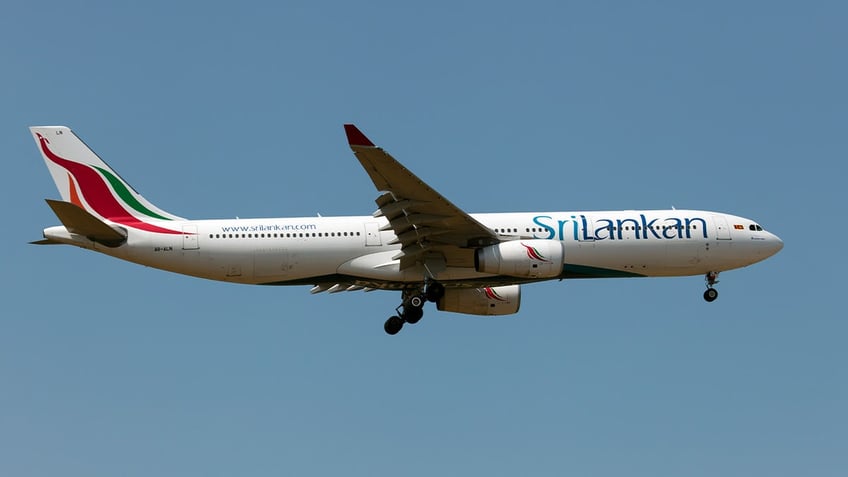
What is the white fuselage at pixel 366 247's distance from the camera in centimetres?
4912

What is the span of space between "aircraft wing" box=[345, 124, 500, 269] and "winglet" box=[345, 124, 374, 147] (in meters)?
0.56

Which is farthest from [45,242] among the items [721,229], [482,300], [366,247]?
[721,229]

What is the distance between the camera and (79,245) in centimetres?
4856

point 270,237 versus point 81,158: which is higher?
point 81,158

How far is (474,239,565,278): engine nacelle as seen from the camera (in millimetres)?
47656

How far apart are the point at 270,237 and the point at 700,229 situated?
17440 mm

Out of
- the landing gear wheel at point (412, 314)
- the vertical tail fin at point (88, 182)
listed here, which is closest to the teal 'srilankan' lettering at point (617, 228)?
the landing gear wheel at point (412, 314)

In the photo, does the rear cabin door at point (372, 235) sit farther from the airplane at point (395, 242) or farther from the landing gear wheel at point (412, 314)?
the landing gear wheel at point (412, 314)

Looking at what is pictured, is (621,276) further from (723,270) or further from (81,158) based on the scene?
(81,158)

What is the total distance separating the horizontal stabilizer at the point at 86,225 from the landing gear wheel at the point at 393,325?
11006mm

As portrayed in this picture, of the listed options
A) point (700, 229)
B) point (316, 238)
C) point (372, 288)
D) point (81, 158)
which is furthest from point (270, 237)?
point (700, 229)

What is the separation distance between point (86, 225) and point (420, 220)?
12.7 meters

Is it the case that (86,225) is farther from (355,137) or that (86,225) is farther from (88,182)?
(355,137)

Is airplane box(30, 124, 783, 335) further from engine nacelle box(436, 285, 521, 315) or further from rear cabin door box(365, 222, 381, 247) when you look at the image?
engine nacelle box(436, 285, 521, 315)
